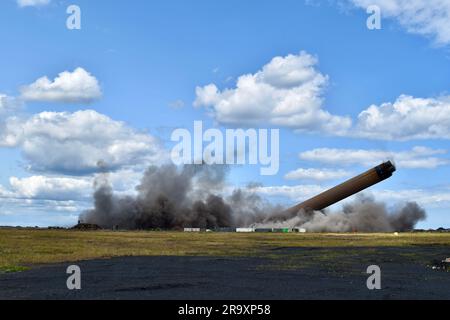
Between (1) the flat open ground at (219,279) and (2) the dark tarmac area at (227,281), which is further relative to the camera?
(1) the flat open ground at (219,279)

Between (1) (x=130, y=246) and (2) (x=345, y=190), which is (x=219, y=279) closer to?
(1) (x=130, y=246)

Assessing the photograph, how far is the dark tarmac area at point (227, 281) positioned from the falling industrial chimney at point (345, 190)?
6468 cm

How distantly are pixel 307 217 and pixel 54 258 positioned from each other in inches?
3573

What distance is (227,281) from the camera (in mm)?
27906

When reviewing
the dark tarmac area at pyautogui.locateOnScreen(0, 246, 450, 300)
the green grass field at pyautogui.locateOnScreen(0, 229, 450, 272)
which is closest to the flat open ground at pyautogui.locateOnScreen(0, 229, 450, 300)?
the dark tarmac area at pyautogui.locateOnScreen(0, 246, 450, 300)

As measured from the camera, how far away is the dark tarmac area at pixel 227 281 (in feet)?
75.8

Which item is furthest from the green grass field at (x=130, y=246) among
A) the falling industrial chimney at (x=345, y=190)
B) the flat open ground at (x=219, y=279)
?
the falling industrial chimney at (x=345, y=190)

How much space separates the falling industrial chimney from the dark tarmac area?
64.7m

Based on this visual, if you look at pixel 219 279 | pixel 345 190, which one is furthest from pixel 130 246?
pixel 345 190

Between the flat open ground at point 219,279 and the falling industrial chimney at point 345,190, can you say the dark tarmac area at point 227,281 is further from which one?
the falling industrial chimney at point 345,190

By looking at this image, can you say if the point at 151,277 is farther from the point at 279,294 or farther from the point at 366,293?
the point at 366,293

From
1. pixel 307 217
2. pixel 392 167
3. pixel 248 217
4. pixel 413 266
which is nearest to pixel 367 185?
pixel 392 167

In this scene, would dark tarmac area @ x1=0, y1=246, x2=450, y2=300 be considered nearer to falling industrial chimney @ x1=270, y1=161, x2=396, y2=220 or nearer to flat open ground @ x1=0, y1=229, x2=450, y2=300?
flat open ground @ x1=0, y1=229, x2=450, y2=300

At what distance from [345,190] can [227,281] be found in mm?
88649
